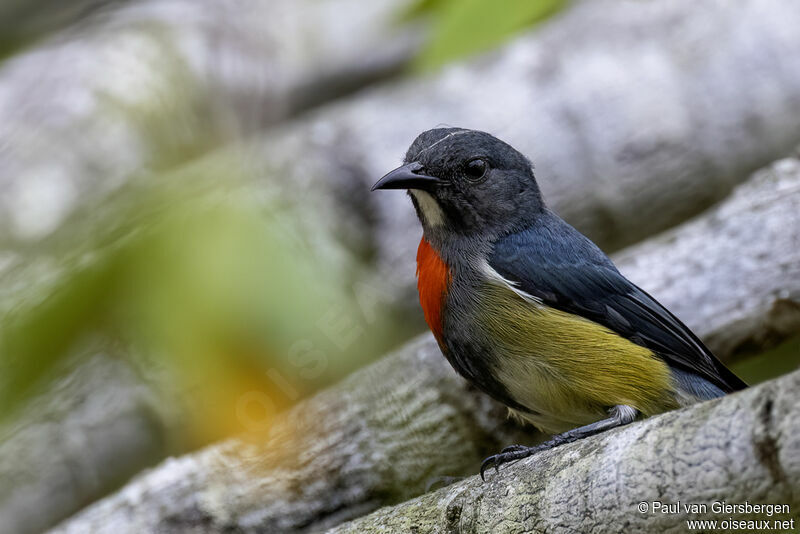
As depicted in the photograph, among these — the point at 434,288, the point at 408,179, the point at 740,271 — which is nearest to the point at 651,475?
the point at 434,288

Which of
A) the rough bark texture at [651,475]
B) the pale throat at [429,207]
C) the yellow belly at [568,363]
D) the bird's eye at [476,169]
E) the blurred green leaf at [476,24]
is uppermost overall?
the blurred green leaf at [476,24]

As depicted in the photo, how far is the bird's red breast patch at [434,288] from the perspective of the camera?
123 inches

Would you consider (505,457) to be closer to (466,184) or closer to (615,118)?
(466,184)

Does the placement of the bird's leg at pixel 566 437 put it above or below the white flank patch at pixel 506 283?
below

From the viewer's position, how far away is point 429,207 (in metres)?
3.33

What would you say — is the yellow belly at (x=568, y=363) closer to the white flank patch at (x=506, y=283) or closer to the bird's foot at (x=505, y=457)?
the white flank patch at (x=506, y=283)

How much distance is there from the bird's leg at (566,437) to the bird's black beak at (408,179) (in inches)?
37.9

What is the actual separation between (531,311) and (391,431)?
105cm

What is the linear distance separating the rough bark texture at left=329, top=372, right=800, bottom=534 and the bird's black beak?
1040 millimetres

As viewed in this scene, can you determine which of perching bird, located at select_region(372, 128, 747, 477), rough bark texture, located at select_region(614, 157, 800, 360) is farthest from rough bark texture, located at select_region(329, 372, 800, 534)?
rough bark texture, located at select_region(614, 157, 800, 360)

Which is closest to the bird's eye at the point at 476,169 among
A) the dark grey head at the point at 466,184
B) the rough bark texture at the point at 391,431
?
the dark grey head at the point at 466,184

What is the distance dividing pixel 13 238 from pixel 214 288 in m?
2.28

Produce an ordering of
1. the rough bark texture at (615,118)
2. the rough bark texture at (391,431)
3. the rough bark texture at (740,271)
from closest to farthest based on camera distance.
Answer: the rough bark texture at (391,431) → the rough bark texture at (740,271) → the rough bark texture at (615,118)

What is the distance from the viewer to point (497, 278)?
3094mm
